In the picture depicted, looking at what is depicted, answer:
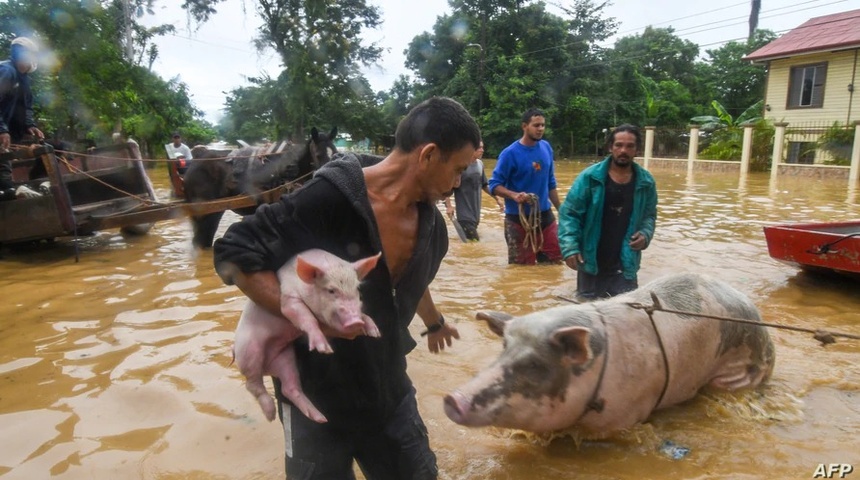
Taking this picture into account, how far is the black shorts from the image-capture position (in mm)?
2096

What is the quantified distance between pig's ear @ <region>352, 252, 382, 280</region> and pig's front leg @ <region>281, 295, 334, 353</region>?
0.20 meters

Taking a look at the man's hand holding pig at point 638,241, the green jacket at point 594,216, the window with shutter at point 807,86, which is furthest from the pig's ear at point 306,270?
the window with shutter at point 807,86

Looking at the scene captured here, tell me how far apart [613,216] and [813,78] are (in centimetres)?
2371

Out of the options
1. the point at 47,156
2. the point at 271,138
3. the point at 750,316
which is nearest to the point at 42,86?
the point at 271,138

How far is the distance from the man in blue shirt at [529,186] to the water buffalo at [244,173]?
3.23 m

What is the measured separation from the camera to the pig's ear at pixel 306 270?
1.81 meters

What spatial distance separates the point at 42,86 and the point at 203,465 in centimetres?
2399

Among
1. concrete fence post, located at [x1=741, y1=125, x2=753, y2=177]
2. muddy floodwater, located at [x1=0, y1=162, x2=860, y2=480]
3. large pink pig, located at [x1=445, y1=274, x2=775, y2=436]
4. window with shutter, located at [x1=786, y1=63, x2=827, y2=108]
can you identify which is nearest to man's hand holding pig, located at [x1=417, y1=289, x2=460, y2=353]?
large pink pig, located at [x1=445, y1=274, x2=775, y2=436]

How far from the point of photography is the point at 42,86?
2156 centimetres

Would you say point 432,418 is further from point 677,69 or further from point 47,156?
point 677,69

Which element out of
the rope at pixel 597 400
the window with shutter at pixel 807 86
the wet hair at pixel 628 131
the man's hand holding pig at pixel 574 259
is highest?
the window with shutter at pixel 807 86

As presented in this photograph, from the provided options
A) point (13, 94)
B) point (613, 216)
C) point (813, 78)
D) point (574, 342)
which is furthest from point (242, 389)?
point (813, 78)

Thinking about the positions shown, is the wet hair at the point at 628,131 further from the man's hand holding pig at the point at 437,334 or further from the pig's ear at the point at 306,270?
the pig's ear at the point at 306,270

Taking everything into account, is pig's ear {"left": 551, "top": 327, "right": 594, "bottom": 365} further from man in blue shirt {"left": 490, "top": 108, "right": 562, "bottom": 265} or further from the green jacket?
man in blue shirt {"left": 490, "top": 108, "right": 562, "bottom": 265}
